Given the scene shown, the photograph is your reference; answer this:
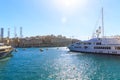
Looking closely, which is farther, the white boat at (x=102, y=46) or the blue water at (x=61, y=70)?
the white boat at (x=102, y=46)

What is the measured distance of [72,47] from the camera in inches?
5167

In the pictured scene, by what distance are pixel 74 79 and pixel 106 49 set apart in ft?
214

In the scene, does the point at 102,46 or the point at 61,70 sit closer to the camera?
the point at 61,70

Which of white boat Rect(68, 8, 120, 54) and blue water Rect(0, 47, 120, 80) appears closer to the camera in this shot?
blue water Rect(0, 47, 120, 80)

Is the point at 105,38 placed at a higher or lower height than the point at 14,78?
higher

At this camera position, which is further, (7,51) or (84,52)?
(84,52)

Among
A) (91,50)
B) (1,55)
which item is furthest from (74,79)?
(91,50)

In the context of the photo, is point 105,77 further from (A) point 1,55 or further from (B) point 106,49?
(B) point 106,49

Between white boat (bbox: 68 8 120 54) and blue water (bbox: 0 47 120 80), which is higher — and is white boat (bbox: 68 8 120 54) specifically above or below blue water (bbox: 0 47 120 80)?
above

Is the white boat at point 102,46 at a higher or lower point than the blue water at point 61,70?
higher

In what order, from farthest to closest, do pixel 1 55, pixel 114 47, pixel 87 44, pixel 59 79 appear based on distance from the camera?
pixel 87 44, pixel 114 47, pixel 1 55, pixel 59 79

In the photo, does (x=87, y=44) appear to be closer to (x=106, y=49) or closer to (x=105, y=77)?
(x=106, y=49)

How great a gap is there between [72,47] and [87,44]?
16.2m

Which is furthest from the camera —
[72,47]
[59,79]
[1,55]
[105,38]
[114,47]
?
[72,47]
